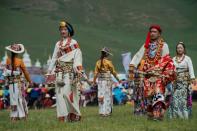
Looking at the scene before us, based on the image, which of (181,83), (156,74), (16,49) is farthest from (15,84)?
(181,83)

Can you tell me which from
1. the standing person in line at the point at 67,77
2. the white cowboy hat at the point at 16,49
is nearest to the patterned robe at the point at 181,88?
the standing person in line at the point at 67,77

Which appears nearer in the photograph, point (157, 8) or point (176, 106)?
point (176, 106)

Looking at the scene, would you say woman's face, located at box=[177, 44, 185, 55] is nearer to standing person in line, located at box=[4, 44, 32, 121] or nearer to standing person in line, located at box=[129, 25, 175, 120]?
standing person in line, located at box=[129, 25, 175, 120]

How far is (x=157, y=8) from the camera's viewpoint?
2894 inches

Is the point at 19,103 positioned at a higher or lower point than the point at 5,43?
lower

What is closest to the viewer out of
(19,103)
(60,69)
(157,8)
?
(60,69)

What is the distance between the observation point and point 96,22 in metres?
67.6

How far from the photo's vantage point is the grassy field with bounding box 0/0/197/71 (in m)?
53.2

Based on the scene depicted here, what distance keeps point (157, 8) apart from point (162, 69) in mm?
63290

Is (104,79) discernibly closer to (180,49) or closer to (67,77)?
(180,49)

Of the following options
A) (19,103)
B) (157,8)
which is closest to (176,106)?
(19,103)

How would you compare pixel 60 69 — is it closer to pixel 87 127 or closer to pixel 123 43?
pixel 87 127

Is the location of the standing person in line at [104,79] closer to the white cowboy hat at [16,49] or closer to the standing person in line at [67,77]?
the white cowboy hat at [16,49]

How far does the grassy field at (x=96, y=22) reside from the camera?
53.2 meters
